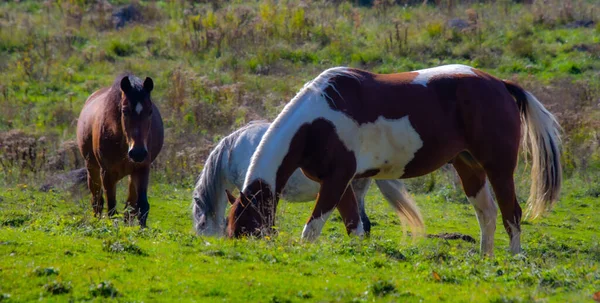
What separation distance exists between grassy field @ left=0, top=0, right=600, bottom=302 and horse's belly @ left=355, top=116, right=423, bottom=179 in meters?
0.96

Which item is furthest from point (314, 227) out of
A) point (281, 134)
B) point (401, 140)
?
point (401, 140)

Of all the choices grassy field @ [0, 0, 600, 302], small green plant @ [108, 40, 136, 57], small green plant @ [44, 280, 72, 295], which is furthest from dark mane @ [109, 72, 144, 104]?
small green plant @ [108, 40, 136, 57]

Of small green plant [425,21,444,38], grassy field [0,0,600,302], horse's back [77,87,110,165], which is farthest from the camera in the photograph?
small green plant [425,21,444,38]

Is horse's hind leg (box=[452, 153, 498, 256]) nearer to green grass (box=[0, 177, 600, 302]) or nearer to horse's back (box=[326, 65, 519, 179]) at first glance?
horse's back (box=[326, 65, 519, 179])

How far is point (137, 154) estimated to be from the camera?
941 cm

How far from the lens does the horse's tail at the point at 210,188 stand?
35.7 feet

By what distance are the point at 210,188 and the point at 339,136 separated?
9.23 ft

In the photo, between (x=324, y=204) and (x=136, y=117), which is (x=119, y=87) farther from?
(x=324, y=204)

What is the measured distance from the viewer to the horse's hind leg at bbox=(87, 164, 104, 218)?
11.6 meters

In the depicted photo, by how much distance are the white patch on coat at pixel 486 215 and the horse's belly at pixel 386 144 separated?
3.79 ft

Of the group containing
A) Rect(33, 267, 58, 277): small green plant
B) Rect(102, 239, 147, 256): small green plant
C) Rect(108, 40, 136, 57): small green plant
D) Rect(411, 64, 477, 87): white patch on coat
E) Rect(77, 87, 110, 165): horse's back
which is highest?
Rect(411, 64, 477, 87): white patch on coat

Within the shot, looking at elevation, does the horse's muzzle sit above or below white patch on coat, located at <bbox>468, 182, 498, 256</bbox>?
above

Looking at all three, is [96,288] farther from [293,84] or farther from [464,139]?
[293,84]

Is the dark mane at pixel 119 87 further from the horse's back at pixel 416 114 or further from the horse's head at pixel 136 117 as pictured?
the horse's back at pixel 416 114
